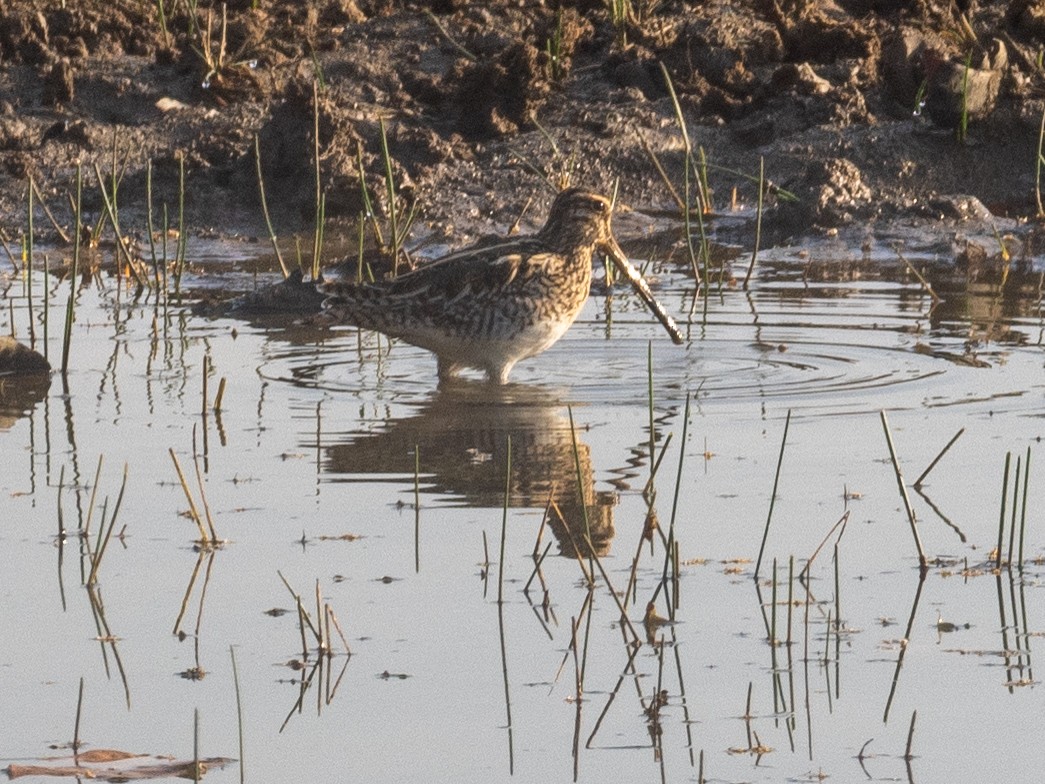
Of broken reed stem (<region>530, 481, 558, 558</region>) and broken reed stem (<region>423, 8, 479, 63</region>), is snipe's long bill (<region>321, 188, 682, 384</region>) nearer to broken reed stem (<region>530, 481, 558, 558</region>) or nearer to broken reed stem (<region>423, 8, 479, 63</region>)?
broken reed stem (<region>530, 481, 558, 558</region>)

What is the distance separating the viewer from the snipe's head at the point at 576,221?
8.70 metres

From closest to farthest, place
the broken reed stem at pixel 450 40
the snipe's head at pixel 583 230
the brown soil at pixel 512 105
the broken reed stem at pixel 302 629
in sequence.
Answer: the broken reed stem at pixel 302 629 < the snipe's head at pixel 583 230 < the brown soil at pixel 512 105 < the broken reed stem at pixel 450 40

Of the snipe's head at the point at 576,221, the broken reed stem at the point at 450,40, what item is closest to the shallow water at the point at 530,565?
the snipe's head at the point at 576,221

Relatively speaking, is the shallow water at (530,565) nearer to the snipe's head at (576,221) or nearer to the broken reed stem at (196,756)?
the broken reed stem at (196,756)

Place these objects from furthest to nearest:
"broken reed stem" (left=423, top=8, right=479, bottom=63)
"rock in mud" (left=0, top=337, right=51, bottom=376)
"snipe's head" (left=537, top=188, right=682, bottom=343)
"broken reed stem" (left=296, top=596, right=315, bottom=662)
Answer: "broken reed stem" (left=423, top=8, right=479, bottom=63), "snipe's head" (left=537, top=188, right=682, bottom=343), "rock in mud" (left=0, top=337, right=51, bottom=376), "broken reed stem" (left=296, top=596, right=315, bottom=662)

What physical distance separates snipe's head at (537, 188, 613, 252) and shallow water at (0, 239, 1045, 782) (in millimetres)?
506

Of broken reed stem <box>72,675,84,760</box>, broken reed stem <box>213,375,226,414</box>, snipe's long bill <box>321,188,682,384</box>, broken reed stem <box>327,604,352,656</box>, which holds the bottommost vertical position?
broken reed stem <box>72,675,84,760</box>

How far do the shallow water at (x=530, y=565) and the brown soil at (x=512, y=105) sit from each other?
127 inches

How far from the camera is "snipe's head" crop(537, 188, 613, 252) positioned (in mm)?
8695

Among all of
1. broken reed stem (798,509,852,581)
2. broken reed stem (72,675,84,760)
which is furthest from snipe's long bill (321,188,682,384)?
broken reed stem (72,675,84,760)

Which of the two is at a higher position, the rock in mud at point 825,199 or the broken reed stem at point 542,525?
the rock in mud at point 825,199

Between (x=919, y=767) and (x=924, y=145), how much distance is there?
912 cm

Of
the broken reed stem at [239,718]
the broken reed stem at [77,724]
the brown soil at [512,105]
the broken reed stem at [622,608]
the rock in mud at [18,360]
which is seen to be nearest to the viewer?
the broken reed stem at [239,718]

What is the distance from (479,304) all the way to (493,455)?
1533 millimetres
